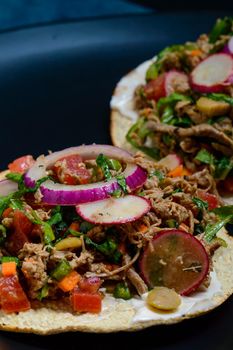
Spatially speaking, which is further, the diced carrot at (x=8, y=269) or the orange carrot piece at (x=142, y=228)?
the orange carrot piece at (x=142, y=228)

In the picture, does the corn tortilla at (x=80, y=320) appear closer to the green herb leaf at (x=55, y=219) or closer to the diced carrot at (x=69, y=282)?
the diced carrot at (x=69, y=282)

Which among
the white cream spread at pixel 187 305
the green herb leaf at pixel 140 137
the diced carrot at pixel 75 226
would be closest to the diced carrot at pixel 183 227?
the white cream spread at pixel 187 305

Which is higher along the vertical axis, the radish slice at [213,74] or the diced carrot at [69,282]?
the radish slice at [213,74]

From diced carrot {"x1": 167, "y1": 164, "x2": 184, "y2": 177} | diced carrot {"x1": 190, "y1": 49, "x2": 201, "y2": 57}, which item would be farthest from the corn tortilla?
diced carrot {"x1": 190, "y1": 49, "x2": 201, "y2": 57}

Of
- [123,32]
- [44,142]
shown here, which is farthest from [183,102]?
[123,32]

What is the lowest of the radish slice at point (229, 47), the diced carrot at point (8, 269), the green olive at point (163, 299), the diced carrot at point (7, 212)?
the green olive at point (163, 299)
